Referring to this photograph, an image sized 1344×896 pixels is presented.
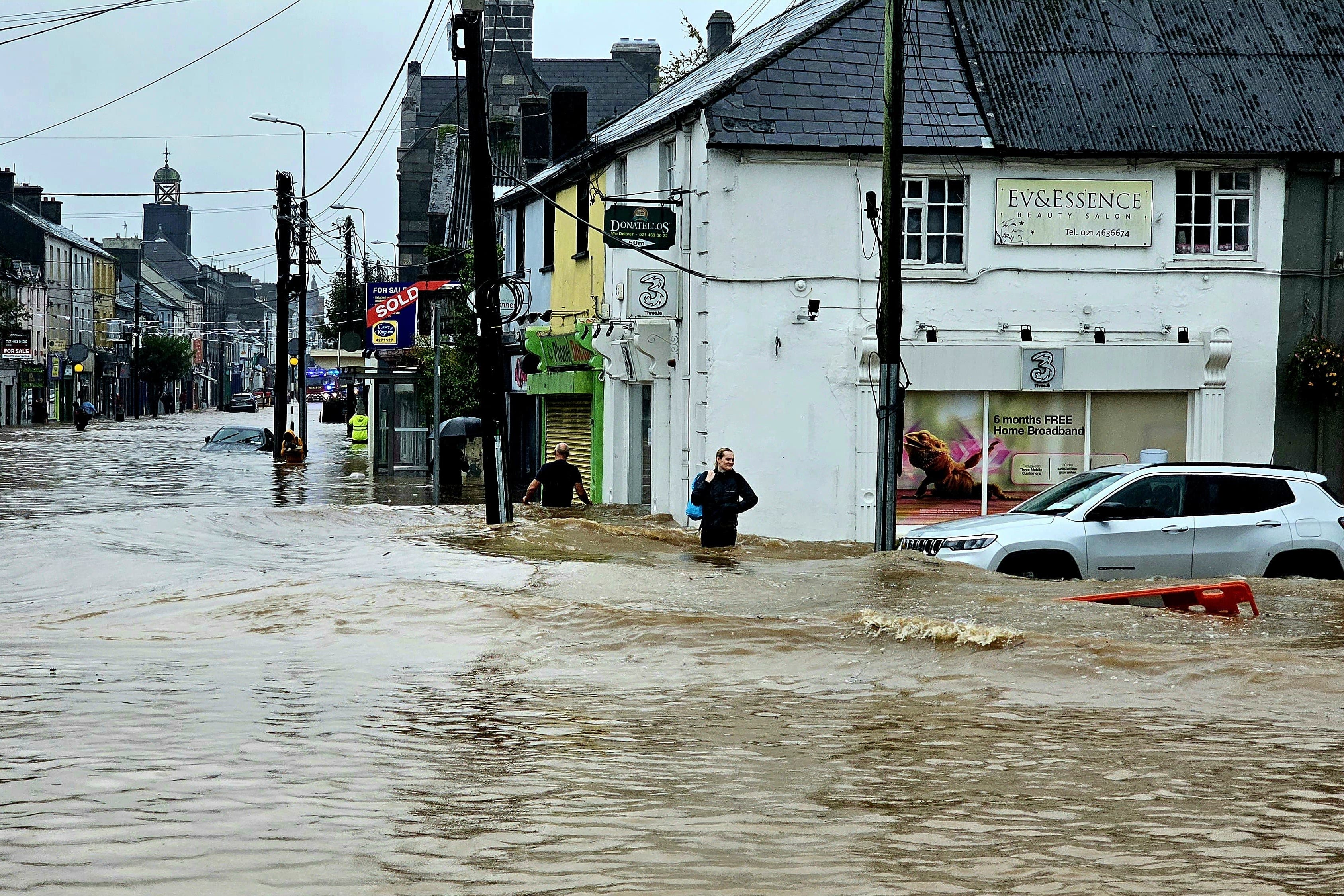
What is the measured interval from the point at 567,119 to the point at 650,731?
2571cm

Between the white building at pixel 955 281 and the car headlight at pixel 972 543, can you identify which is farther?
the white building at pixel 955 281

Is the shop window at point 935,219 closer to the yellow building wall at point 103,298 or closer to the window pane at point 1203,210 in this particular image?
the window pane at point 1203,210

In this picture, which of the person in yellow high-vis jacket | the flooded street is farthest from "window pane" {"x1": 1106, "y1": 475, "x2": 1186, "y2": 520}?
the person in yellow high-vis jacket

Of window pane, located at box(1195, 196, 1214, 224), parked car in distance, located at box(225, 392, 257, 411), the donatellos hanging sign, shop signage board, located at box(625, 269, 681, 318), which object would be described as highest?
window pane, located at box(1195, 196, 1214, 224)

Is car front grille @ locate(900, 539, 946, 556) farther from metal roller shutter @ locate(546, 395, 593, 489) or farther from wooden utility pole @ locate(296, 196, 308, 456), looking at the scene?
wooden utility pole @ locate(296, 196, 308, 456)

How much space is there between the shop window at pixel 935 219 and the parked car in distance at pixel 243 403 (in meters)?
95.7

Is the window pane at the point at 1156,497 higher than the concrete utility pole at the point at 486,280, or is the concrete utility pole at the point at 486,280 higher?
the concrete utility pole at the point at 486,280

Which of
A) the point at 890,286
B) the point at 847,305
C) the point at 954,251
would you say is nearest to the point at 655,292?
the point at 847,305

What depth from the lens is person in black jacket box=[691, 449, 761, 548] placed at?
1589cm

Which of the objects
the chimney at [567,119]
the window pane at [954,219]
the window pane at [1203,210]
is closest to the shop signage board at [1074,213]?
the window pane at [954,219]

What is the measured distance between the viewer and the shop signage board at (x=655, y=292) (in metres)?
21.9

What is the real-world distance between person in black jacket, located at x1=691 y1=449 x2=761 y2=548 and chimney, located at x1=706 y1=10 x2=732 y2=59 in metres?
19.4

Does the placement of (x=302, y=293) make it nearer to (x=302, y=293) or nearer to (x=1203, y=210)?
(x=302, y=293)

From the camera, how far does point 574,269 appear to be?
28.6 meters
